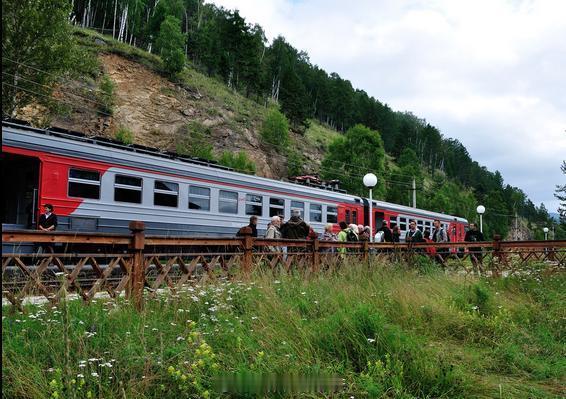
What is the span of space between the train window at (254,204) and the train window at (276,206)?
0.48 meters

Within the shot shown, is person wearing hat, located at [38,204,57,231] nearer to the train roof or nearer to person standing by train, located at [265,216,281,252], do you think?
the train roof

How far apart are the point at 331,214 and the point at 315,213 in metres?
1.29

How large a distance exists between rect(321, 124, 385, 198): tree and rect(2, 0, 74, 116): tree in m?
33.5

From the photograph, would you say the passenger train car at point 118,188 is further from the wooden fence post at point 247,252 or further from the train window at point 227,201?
the wooden fence post at point 247,252

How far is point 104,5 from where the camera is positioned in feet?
220

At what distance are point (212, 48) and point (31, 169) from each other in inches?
2607

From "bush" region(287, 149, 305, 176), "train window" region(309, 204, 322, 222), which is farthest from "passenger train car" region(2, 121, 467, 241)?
"bush" region(287, 149, 305, 176)

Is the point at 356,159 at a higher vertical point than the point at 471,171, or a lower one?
lower

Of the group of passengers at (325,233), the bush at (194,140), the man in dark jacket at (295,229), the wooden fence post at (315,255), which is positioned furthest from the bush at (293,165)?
the wooden fence post at (315,255)

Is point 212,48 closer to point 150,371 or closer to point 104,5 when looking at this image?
point 104,5

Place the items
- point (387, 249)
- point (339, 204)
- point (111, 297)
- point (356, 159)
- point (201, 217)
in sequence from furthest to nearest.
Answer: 1. point (356, 159)
2. point (339, 204)
3. point (201, 217)
4. point (387, 249)
5. point (111, 297)

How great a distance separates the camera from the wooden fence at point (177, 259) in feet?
16.7

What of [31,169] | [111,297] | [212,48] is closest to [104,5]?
[212,48]

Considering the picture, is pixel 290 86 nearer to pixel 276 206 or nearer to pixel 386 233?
pixel 276 206
